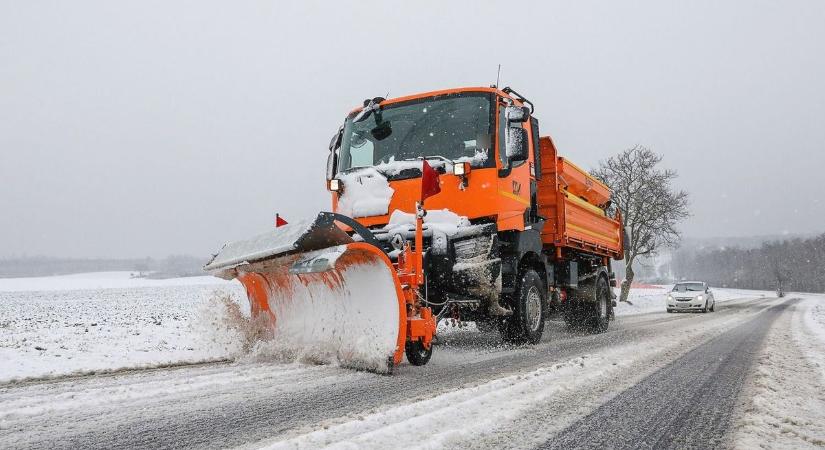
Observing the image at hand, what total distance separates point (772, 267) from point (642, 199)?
320 feet

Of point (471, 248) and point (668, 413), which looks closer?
point (668, 413)

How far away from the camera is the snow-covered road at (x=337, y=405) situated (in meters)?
2.54

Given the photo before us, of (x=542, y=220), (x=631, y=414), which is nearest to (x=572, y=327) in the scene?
(x=542, y=220)

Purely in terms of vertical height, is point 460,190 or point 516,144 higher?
point 516,144

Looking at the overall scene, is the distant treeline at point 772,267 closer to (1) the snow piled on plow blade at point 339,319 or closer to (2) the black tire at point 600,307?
(2) the black tire at point 600,307

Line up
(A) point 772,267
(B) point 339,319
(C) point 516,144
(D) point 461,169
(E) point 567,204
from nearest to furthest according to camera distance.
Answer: (B) point 339,319
(D) point 461,169
(C) point 516,144
(E) point 567,204
(A) point 772,267

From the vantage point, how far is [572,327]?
971 cm

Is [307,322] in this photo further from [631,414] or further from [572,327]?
[572,327]

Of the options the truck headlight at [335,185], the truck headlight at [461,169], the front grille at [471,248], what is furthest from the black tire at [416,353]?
the truck headlight at [335,185]

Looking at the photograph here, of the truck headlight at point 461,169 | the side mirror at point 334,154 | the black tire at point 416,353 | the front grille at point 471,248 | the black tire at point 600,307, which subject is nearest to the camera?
the black tire at point 416,353

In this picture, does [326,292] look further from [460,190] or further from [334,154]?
[334,154]

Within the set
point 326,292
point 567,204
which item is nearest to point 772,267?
point 567,204

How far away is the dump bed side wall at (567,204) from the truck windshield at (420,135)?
1942 mm

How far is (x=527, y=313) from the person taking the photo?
6219 mm
